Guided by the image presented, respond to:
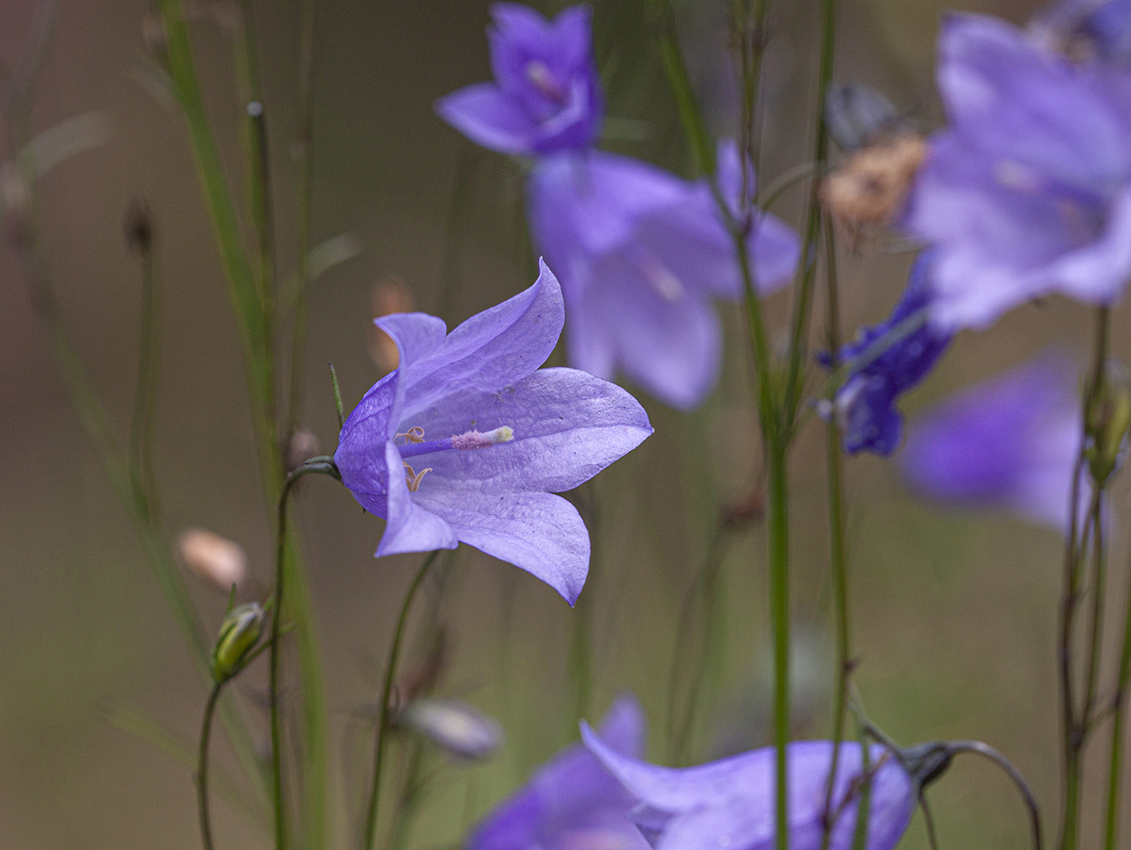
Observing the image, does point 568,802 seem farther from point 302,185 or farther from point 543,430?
point 302,185

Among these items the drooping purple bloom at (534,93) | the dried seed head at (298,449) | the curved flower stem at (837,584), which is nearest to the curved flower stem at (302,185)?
the dried seed head at (298,449)

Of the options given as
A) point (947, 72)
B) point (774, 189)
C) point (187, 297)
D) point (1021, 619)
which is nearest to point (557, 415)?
point (774, 189)

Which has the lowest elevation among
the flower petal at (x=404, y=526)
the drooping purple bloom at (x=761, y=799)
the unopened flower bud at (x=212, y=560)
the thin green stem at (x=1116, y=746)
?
the drooping purple bloom at (x=761, y=799)

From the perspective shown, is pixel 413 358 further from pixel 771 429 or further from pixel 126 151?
pixel 126 151

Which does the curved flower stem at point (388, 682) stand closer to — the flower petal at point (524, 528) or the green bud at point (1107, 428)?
the flower petal at point (524, 528)

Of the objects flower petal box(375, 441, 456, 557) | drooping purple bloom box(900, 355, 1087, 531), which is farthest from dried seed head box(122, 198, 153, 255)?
drooping purple bloom box(900, 355, 1087, 531)

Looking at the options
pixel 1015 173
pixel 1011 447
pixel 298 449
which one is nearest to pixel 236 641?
pixel 298 449
